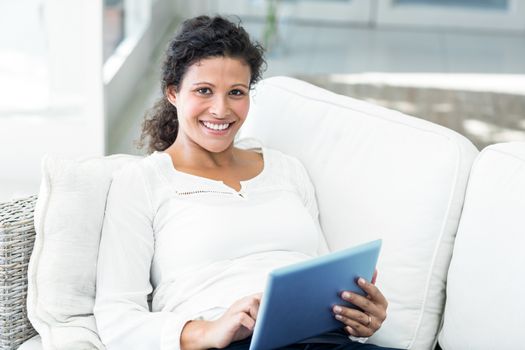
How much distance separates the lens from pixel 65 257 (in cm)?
186

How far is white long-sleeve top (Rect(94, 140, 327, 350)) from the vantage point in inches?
71.1

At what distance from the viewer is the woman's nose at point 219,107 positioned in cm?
198

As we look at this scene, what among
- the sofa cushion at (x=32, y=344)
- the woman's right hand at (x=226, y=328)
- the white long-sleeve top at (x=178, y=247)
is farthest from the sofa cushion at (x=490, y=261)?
the sofa cushion at (x=32, y=344)

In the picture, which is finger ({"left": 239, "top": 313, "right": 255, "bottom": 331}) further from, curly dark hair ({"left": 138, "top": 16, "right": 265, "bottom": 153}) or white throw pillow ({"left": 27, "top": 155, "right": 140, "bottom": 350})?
curly dark hair ({"left": 138, "top": 16, "right": 265, "bottom": 153})

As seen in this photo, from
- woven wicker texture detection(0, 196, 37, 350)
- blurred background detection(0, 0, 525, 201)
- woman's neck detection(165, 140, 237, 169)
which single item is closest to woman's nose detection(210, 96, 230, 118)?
woman's neck detection(165, 140, 237, 169)

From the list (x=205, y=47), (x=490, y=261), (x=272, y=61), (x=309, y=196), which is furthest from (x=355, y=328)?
(x=272, y=61)

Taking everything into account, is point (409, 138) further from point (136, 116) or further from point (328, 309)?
point (136, 116)

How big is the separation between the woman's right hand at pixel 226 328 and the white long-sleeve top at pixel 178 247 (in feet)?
0.08

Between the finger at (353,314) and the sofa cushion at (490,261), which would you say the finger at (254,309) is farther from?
the sofa cushion at (490,261)

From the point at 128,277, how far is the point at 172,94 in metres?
0.47

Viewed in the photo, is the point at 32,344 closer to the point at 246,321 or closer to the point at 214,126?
the point at 246,321

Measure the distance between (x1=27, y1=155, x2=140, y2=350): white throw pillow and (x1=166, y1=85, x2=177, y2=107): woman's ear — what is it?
269mm

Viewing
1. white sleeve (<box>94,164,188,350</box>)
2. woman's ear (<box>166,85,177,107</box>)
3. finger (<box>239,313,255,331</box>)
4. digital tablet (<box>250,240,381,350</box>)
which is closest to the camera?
digital tablet (<box>250,240,381,350</box>)

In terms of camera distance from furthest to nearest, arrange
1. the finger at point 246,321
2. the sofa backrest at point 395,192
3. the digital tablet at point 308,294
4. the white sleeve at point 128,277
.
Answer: the sofa backrest at point 395,192 < the white sleeve at point 128,277 < the finger at point 246,321 < the digital tablet at point 308,294
